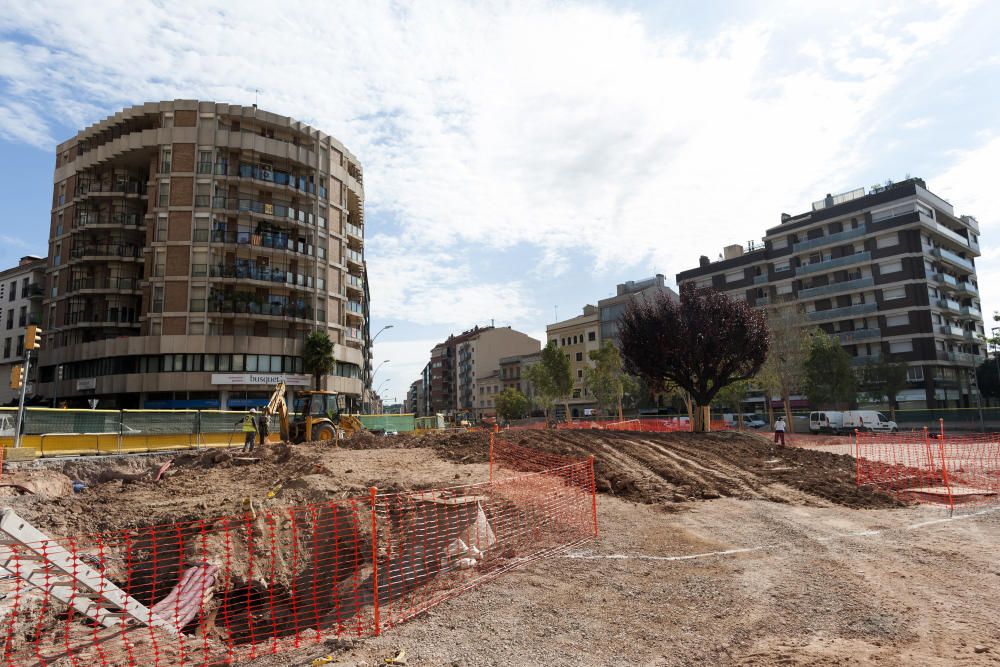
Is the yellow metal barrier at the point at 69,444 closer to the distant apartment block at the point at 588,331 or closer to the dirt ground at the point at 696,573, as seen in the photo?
the dirt ground at the point at 696,573

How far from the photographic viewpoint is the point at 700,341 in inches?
1147

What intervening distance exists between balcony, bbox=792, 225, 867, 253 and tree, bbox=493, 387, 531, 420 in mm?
40706

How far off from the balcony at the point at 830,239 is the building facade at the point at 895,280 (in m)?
0.09

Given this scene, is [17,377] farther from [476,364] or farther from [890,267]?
[476,364]

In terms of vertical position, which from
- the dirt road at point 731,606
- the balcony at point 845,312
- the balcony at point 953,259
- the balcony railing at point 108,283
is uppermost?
the balcony at point 953,259

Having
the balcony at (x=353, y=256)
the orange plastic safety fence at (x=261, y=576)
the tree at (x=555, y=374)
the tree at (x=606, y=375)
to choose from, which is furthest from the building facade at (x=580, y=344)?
the orange plastic safety fence at (x=261, y=576)

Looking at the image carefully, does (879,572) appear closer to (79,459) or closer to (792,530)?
(792,530)

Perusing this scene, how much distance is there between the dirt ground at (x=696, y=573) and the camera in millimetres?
5520

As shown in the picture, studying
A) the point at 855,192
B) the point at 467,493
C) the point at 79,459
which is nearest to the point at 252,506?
the point at 467,493

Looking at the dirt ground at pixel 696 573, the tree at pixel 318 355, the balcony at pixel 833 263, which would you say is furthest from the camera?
the balcony at pixel 833 263

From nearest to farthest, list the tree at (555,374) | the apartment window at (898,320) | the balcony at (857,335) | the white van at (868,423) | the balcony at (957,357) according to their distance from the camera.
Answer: the white van at (868,423), the balcony at (957,357), the apartment window at (898,320), the balcony at (857,335), the tree at (555,374)

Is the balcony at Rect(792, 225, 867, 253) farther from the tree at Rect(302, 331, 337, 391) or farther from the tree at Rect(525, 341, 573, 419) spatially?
the tree at Rect(302, 331, 337, 391)

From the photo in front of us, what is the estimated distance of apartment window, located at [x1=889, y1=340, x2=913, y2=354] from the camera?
54.3m

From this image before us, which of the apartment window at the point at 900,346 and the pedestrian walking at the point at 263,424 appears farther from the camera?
the apartment window at the point at 900,346
